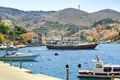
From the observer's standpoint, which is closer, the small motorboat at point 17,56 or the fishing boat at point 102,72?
the fishing boat at point 102,72

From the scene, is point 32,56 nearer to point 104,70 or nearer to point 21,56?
point 21,56

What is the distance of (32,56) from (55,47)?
9383 centimetres

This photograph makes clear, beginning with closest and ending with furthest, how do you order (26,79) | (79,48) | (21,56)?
(26,79) → (21,56) → (79,48)

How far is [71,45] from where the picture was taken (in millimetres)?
194625

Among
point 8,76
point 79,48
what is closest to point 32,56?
point 8,76

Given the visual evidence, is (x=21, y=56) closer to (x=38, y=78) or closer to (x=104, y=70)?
(x=104, y=70)

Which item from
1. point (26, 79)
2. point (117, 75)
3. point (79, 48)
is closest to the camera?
point (26, 79)

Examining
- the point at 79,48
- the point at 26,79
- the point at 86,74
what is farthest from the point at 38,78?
the point at 79,48

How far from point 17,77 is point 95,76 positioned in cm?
1688

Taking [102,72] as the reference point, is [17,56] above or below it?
below

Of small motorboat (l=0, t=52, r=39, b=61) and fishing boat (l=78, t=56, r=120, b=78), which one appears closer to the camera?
fishing boat (l=78, t=56, r=120, b=78)

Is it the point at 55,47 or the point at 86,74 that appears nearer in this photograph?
the point at 86,74

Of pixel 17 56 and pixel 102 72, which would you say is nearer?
pixel 102 72

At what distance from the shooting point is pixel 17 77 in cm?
4347
